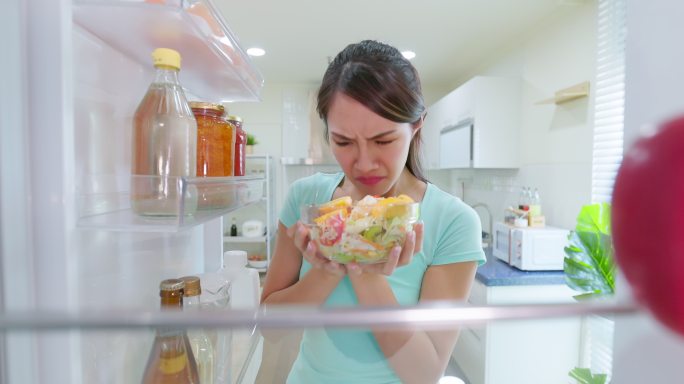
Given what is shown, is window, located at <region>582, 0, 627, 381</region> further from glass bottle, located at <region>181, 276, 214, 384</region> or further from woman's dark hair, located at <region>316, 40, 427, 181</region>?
glass bottle, located at <region>181, 276, 214, 384</region>

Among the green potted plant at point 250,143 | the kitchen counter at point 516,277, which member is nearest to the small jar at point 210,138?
the kitchen counter at point 516,277

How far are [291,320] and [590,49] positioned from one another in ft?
7.32

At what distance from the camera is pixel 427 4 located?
7.04 feet

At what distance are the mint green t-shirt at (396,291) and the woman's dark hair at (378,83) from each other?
0.21 meters

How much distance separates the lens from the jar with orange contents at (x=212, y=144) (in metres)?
0.59

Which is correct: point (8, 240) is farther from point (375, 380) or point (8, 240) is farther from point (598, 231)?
point (598, 231)

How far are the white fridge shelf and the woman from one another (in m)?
0.22

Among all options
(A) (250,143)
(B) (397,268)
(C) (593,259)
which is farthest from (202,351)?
(A) (250,143)

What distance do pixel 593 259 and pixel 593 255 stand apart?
1 cm

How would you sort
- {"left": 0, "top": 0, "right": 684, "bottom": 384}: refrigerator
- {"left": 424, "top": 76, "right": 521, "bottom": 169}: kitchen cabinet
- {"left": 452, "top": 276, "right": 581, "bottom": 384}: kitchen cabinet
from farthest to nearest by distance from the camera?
1. {"left": 424, "top": 76, "right": 521, "bottom": 169}: kitchen cabinet
2. {"left": 452, "top": 276, "right": 581, "bottom": 384}: kitchen cabinet
3. {"left": 0, "top": 0, "right": 684, "bottom": 384}: refrigerator

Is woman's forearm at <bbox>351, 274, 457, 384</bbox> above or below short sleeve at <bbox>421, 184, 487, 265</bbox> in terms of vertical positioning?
below

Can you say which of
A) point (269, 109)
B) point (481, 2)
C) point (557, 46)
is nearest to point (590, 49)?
point (557, 46)

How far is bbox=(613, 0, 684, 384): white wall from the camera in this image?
41cm

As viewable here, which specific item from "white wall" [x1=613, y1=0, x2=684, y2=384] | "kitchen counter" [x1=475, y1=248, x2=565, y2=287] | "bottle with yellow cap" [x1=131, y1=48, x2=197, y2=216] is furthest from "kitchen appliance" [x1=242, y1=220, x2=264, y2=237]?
"white wall" [x1=613, y1=0, x2=684, y2=384]
